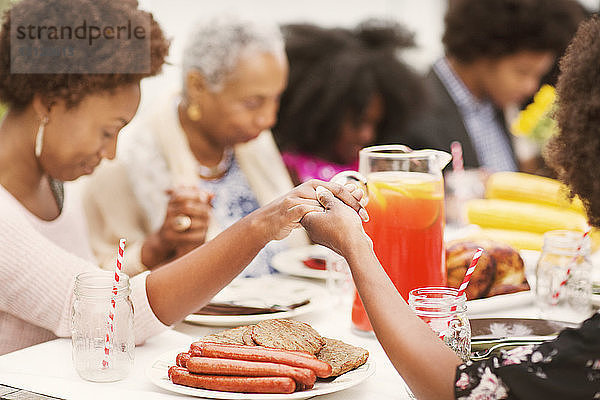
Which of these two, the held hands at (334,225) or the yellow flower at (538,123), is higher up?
the yellow flower at (538,123)

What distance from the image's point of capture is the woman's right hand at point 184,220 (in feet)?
5.71

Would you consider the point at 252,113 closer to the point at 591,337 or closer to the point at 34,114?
the point at 34,114

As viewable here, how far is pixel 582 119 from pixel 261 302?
650 millimetres

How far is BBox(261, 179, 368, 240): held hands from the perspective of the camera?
3.46 ft

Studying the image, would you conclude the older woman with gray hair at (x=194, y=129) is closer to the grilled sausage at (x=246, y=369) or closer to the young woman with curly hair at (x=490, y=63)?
the grilled sausage at (x=246, y=369)

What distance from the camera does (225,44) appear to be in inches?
82.7

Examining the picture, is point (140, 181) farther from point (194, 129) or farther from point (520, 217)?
point (520, 217)

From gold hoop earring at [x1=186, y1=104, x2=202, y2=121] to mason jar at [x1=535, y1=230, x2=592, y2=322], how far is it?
1.13m

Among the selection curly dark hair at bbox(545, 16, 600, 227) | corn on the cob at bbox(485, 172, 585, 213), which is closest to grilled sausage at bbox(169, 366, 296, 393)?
curly dark hair at bbox(545, 16, 600, 227)

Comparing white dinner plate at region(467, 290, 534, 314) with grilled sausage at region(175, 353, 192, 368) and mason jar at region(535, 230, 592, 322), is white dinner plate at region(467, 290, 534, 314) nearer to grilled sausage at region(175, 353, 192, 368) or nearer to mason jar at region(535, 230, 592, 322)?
mason jar at region(535, 230, 592, 322)

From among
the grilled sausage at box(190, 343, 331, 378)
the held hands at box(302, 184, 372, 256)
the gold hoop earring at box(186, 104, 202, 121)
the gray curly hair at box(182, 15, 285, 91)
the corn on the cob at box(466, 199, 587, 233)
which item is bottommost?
the grilled sausage at box(190, 343, 331, 378)

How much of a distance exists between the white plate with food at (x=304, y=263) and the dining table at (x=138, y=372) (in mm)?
279

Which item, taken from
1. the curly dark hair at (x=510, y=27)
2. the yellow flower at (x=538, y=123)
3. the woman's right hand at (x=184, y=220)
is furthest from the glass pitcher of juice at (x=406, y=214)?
the curly dark hair at (x=510, y=27)

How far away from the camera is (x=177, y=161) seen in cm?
214
